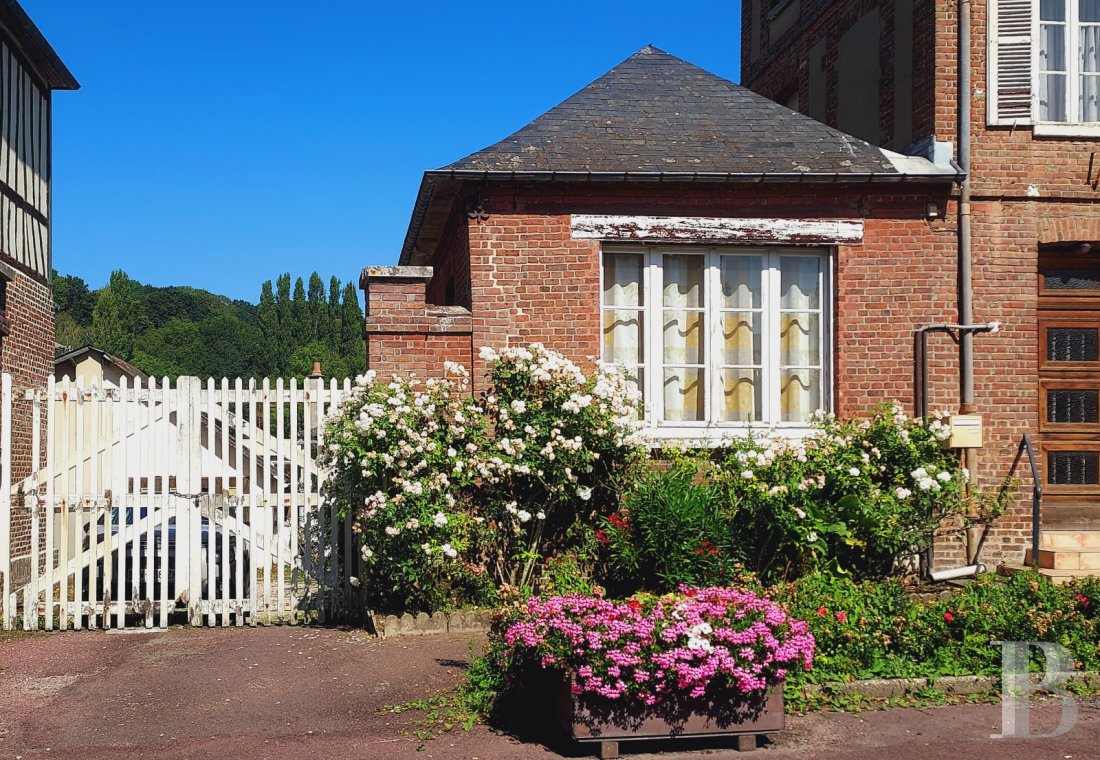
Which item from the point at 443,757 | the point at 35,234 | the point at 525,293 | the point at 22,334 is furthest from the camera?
the point at 35,234

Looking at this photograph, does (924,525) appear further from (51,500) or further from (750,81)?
(750,81)

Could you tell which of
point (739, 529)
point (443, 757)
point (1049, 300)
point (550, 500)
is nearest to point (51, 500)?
point (550, 500)

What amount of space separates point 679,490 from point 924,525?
2.42 m

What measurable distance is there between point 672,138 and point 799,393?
278 cm

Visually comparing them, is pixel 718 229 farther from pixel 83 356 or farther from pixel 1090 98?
pixel 83 356

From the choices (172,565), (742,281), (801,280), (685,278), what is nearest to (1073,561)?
(801,280)

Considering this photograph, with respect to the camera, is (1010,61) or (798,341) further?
(1010,61)

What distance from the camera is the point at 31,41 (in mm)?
13859

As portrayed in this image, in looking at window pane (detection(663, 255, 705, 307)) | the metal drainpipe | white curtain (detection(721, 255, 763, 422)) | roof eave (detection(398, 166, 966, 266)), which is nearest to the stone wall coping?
roof eave (detection(398, 166, 966, 266))

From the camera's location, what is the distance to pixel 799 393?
1041 centimetres

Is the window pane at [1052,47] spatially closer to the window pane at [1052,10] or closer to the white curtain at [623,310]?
the window pane at [1052,10]

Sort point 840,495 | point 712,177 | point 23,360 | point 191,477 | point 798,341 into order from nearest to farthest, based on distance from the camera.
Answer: point 840,495
point 191,477
point 712,177
point 798,341
point 23,360

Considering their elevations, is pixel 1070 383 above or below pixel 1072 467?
above

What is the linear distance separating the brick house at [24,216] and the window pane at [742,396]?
835cm
